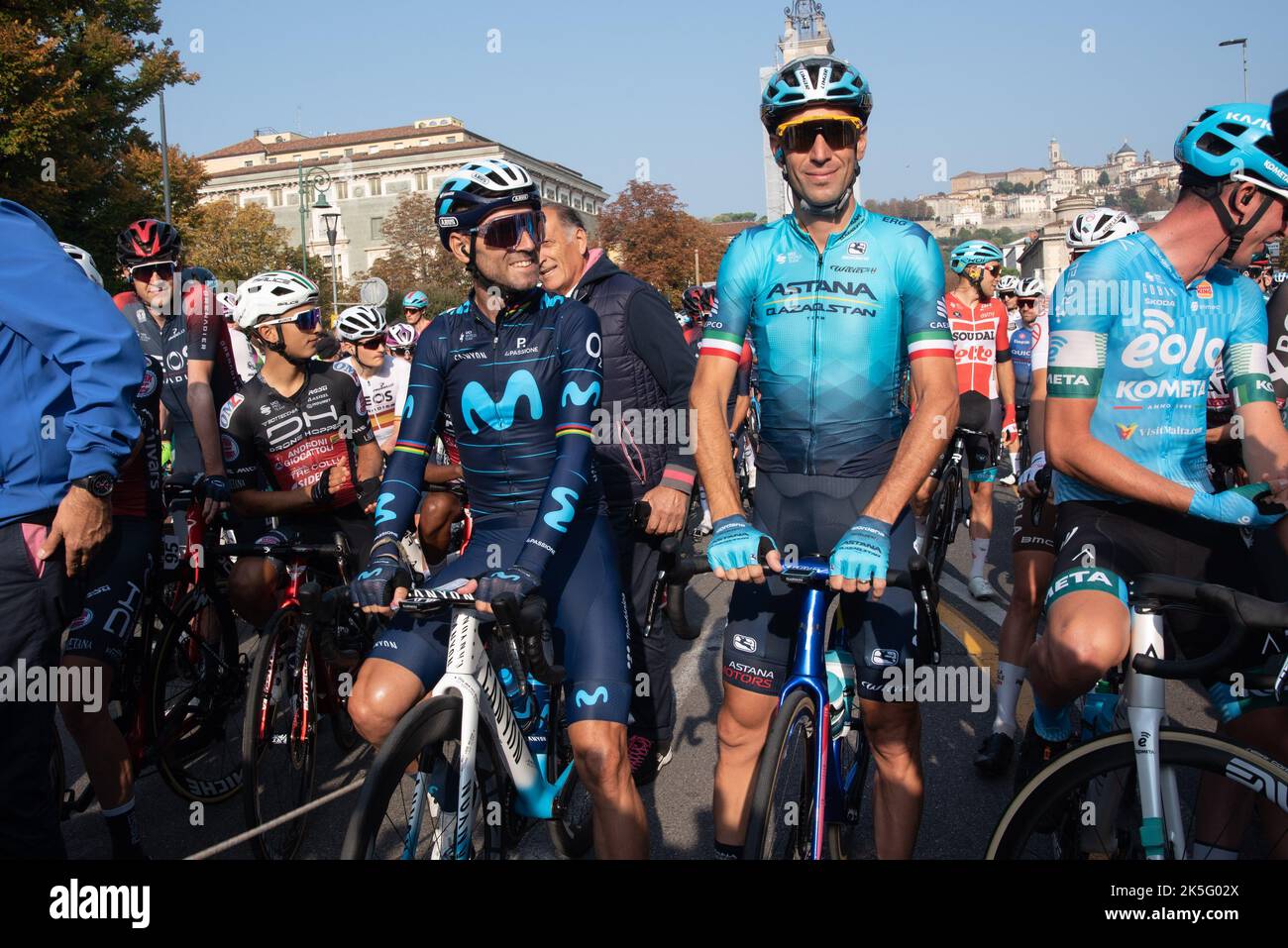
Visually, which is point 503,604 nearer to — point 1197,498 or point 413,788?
point 413,788

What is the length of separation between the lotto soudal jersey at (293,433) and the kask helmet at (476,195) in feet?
7.15

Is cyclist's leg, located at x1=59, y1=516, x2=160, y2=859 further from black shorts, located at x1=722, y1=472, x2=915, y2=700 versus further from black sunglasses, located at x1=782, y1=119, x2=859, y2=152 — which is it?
black sunglasses, located at x1=782, y1=119, x2=859, y2=152

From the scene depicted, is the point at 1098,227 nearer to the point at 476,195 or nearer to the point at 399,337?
the point at 476,195

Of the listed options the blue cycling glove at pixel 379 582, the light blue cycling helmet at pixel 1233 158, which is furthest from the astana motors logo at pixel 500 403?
the light blue cycling helmet at pixel 1233 158

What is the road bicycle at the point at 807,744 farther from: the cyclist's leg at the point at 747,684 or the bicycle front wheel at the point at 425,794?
the bicycle front wheel at the point at 425,794

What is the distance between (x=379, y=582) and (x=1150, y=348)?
2526 millimetres

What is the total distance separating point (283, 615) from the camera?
4.57 meters

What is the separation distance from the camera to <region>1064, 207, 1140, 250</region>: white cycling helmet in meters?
6.46

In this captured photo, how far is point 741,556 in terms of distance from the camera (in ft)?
9.71

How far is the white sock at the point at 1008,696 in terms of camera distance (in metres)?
5.08

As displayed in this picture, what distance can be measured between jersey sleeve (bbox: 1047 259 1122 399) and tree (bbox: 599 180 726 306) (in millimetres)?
72049
